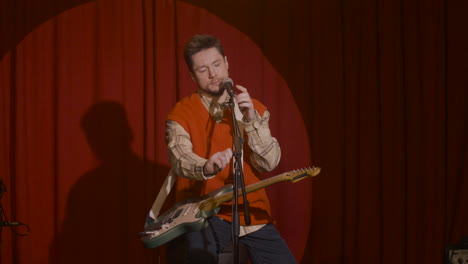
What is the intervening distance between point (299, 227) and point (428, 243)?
3.35 feet

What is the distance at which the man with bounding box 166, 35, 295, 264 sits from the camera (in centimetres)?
238

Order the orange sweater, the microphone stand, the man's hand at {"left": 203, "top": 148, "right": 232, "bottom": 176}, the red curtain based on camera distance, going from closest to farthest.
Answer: the microphone stand < the man's hand at {"left": 203, "top": 148, "right": 232, "bottom": 176} < the orange sweater < the red curtain

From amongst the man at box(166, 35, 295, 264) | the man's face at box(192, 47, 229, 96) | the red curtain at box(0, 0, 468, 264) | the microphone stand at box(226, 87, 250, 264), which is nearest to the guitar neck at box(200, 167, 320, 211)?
the man at box(166, 35, 295, 264)

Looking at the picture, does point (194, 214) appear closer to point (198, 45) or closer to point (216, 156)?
point (216, 156)

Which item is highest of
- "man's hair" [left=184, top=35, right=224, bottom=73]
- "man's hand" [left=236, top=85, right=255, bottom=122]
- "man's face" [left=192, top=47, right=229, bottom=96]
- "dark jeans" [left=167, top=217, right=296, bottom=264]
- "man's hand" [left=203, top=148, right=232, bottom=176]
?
"man's hair" [left=184, top=35, right=224, bottom=73]

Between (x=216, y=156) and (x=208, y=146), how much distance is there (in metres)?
0.33

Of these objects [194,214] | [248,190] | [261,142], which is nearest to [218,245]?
[194,214]

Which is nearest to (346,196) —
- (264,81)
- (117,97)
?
(264,81)

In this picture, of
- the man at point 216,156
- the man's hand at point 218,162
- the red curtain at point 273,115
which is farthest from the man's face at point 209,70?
the red curtain at point 273,115

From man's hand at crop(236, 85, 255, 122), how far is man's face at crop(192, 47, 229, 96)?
11.4 inches

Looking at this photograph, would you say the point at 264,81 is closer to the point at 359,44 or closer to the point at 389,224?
the point at 359,44

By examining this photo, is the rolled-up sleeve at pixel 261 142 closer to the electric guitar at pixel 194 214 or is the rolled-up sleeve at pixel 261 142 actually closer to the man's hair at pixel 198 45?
the electric guitar at pixel 194 214

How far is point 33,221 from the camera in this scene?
3396 millimetres

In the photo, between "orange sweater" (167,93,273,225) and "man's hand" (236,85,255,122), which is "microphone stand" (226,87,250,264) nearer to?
"man's hand" (236,85,255,122)
